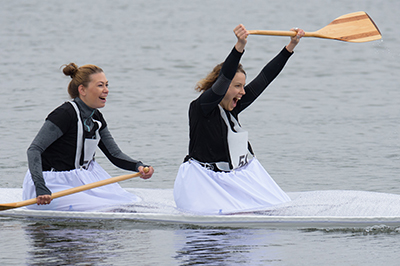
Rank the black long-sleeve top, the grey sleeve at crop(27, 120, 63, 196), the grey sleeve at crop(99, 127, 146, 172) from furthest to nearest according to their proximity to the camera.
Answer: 1. the grey sleeve at crop(99, 127, 146, 172)
2. the grey sleeve at crop(27, 120, 63, 196)
3. the black long-sleeve top

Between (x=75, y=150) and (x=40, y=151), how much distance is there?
0.32 meters

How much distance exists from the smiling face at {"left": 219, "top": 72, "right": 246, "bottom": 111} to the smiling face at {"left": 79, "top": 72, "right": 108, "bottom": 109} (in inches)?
34.7

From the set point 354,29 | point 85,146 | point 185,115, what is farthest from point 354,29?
point 185,115

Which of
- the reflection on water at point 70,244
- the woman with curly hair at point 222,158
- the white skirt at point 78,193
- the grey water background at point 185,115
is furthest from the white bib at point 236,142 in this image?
the reflection on water at point 70,244

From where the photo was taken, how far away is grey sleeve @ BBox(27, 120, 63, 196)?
214 inches

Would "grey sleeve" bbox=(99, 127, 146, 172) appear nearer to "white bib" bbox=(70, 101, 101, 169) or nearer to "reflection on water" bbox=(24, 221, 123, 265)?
"white bib" bbox=(70, 101, 101, 169)

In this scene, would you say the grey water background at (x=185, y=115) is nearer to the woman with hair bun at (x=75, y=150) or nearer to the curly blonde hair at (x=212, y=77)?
the woman with hair bun at (x=75, y=150)

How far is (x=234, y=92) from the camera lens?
550cm

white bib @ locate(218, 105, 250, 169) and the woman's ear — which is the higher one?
the woman's ear

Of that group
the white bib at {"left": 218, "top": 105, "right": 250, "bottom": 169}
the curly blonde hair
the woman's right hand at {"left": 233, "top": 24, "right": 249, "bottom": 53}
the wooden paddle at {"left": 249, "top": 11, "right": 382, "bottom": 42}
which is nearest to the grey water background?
the white bib at {"left": 218, "top": 105, "right": 250, "bottom": 169}

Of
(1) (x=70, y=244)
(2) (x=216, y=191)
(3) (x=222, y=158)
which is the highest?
(3) (x=222, y=158)

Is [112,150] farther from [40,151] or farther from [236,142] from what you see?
[236,142]

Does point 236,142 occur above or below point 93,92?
below

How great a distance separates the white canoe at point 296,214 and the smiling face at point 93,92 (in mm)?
824
